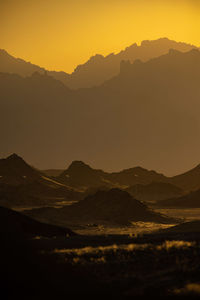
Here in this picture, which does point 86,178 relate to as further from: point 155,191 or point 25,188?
point 25,188

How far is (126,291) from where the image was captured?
2075 centimetres

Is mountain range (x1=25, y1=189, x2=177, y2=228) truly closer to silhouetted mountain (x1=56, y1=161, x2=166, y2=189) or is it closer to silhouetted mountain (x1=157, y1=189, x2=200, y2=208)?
silhouetted mountain (x1=157, y1=189, x2=200, y2=208)

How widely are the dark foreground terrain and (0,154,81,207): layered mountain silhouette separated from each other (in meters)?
78.3

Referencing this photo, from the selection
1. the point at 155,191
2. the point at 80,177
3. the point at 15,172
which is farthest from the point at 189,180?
the point at 15,172

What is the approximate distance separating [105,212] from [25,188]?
4026 centimetres

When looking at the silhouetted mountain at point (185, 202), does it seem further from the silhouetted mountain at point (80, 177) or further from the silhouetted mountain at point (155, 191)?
the silhouetted mountain at point (80, 177)

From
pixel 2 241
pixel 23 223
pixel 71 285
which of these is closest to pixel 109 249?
pixel 2 241

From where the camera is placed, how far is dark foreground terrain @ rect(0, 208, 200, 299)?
66.1 ft

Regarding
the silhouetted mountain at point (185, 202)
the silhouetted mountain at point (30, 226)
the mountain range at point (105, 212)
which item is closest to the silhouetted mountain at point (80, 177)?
the silhouetted mountain at point (185, 202)

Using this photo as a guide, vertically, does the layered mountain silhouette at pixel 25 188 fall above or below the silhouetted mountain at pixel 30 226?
above

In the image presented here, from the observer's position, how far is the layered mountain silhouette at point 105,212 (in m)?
85.0

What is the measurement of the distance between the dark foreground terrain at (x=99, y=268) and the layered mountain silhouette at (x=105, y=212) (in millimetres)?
52222

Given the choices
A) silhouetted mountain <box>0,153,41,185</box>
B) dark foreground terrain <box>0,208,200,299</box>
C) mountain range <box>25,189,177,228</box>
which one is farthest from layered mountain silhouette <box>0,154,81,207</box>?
dark foreground terrain <box>0,208,200,299</box>

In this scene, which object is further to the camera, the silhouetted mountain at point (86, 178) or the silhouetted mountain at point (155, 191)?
the silhouetted mountain at point (86, 178)
